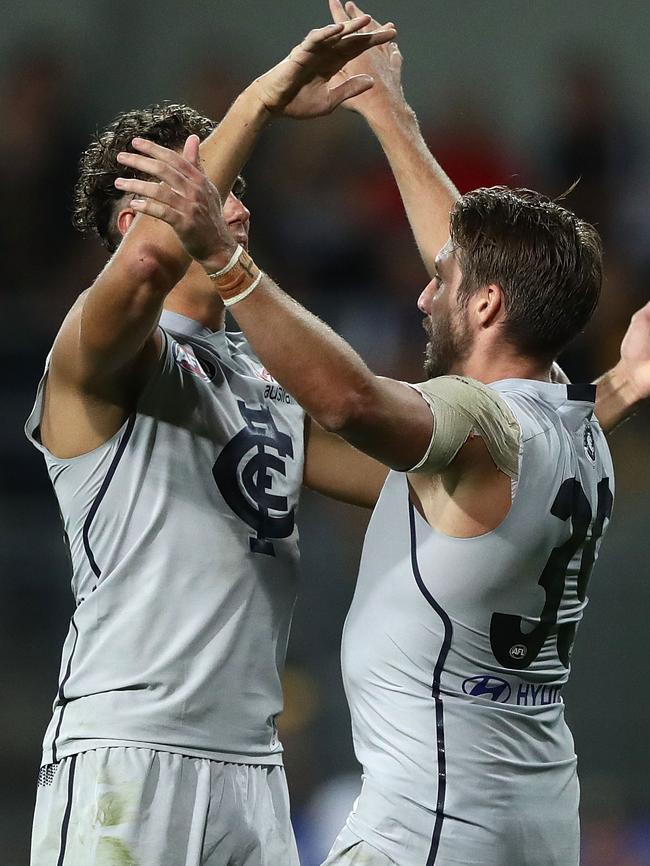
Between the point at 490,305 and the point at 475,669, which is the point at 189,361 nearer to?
the point at 490,305

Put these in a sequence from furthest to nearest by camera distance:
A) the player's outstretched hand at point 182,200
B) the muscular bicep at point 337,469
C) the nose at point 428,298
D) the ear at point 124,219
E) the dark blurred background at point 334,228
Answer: the dark blurred background at point 334,228 < the muscular bicep at point 337,469 < the ear at point 124,219 < the nose at point 428,298 < the player's outstretched hand at point 182,200

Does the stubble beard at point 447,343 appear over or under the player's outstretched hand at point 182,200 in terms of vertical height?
under

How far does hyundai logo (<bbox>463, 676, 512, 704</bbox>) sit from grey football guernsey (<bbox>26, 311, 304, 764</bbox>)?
2.02 feet

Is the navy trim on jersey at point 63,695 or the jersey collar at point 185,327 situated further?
the jersey collar at point 185,327

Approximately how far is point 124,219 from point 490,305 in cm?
108

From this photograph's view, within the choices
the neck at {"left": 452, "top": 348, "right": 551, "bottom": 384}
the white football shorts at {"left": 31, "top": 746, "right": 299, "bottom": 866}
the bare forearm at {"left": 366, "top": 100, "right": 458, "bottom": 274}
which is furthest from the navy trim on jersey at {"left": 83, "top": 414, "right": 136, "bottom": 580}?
the bare forearm at {"left": 366, "top": 100, "right": 458, "bottom": 274}

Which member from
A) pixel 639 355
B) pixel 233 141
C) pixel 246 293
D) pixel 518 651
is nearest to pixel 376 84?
pixel 639 355

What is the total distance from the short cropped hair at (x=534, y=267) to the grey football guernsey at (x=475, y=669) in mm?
141

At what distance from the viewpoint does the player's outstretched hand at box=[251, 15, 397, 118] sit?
2.66m

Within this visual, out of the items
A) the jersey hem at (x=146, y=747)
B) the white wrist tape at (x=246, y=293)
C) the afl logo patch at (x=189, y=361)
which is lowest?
the jersey hem at (x=146, y=747)

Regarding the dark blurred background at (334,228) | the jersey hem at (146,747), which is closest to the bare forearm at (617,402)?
the jersey hem at (146,747)

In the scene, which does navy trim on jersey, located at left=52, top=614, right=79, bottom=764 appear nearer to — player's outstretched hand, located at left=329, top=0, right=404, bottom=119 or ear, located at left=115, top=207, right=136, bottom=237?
ear, located at left=115, top=207, right=136, bottom=237

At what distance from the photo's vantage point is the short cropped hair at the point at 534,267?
9.59 feet

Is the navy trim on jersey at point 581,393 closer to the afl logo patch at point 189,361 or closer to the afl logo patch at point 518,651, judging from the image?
the afl logo patch at point 518,651
